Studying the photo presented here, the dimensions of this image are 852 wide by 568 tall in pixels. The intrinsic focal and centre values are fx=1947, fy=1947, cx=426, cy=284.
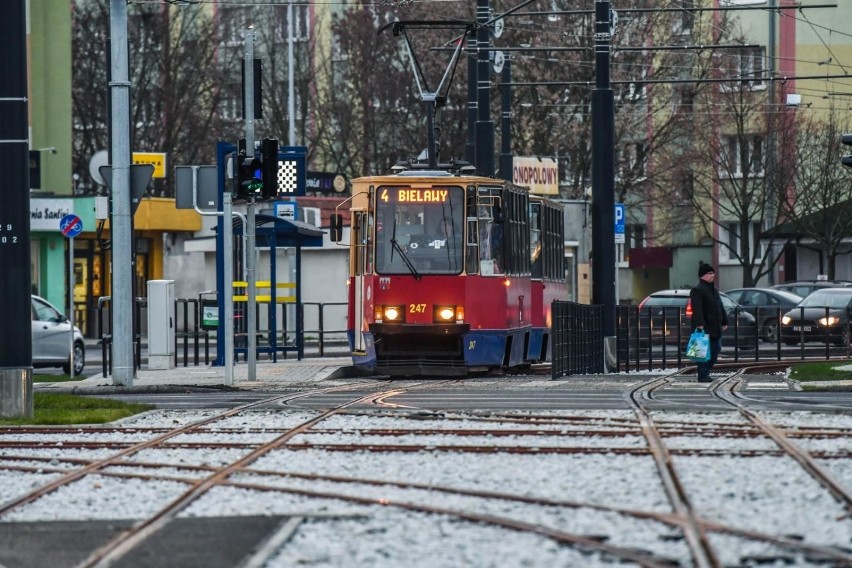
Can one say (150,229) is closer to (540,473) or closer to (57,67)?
(57,67)

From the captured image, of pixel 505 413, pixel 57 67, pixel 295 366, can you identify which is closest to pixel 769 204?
pixel 57 67

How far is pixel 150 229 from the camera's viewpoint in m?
56.8

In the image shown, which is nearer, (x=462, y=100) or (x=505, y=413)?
(x=505, y=413)

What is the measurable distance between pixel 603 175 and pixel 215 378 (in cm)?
710

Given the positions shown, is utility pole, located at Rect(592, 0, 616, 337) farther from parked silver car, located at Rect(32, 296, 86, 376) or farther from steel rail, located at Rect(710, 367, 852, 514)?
parked silver car, located at Rect(32, 296, 86, 376)

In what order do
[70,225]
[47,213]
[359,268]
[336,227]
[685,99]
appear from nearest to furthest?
[359,268] → [336,227] → [70,225] → [47,213] → [685,99]

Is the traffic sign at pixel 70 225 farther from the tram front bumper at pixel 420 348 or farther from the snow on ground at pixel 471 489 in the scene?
the snow on ground at pixel 471 489

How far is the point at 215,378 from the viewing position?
87.8 ft

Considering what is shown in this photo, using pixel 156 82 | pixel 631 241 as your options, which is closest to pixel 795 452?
pixel 156 82

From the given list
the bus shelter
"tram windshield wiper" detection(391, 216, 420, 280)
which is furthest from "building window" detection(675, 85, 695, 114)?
"tram windshield wiper" detection(391, 216, 420, 280)

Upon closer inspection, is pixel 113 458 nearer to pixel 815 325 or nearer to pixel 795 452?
pixel 795 452

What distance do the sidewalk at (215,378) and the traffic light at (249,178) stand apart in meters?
2.49

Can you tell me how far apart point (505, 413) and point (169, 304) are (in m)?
12.3

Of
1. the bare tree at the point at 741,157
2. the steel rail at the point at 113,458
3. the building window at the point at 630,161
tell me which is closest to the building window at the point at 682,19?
the bare tree at the point at 741,157
